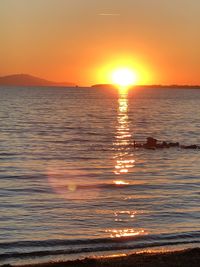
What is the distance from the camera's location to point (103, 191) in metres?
25.1

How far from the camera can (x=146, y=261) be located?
13.5 metres

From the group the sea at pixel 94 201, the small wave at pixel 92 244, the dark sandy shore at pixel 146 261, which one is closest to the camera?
the dark sandy shore at pixel 146 261

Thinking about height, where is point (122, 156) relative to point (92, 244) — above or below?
below

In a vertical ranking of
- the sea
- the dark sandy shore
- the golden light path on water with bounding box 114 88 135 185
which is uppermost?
the dark sandy shore

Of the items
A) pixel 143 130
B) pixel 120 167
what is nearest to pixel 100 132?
pixel 143 130

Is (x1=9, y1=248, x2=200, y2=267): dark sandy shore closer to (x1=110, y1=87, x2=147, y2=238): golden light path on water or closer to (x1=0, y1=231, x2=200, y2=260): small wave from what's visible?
(x1=0, y1=231, x2=200, y2=260): small wave

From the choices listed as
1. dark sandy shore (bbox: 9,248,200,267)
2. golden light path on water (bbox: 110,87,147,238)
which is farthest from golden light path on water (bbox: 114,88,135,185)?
dark sandy shore (bbox: 9,248,200,267)

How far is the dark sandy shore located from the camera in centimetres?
1323

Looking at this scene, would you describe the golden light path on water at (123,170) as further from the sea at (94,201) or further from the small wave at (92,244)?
the small wave at (92,244)

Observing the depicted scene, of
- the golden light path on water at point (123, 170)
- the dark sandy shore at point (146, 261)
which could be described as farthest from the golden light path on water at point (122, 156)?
the dark sandy shore at point (146, 261)

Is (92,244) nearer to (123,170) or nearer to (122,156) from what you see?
(123,170)

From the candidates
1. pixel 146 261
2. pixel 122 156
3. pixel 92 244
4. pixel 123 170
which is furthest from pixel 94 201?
pixel 122 156

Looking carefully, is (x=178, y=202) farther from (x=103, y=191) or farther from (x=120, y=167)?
(x=120, y=167)

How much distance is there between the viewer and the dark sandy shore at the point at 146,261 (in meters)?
13.2
